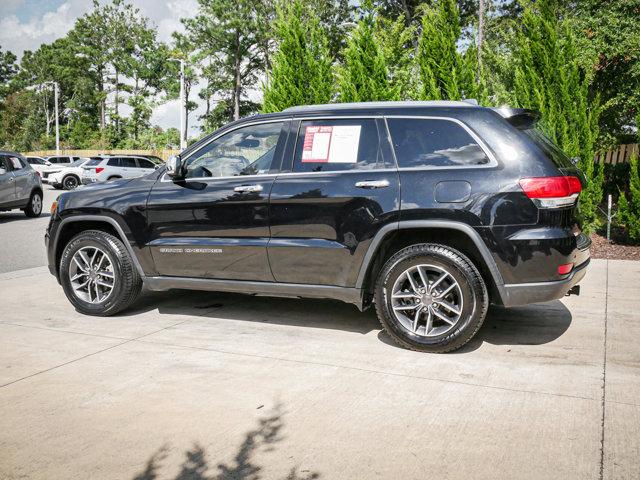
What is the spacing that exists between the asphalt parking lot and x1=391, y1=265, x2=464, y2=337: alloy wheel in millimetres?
254

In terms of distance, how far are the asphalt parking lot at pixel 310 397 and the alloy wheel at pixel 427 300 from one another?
0.83 ft

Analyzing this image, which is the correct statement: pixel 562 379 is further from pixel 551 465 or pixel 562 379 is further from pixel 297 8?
pixel 297 8

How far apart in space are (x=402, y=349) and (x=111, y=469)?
2570mm

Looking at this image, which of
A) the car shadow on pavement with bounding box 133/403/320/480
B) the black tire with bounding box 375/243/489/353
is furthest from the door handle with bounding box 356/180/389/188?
the car shadow on pavement with bounding box 133/403/320/480

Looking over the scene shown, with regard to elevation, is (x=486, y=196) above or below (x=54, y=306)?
above

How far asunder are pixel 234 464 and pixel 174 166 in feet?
10.2

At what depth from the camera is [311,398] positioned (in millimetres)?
3918

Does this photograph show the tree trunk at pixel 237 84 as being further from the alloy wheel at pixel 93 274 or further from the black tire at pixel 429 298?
Result: the black tire at pixel 429 298

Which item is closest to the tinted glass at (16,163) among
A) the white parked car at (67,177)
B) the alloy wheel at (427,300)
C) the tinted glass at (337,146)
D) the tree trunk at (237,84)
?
the tinted glass at (337,146)

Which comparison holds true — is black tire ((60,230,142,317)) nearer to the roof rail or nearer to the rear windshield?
the roof rail

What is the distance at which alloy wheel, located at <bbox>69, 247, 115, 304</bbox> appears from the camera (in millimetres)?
6020

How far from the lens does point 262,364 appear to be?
15.1ft

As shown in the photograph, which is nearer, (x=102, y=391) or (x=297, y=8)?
(x=102, y=391)

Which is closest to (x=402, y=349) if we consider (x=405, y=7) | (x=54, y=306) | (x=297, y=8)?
(x=54, y=306)
